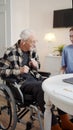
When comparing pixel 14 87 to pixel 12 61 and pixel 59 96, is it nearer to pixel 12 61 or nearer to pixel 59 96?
pixel 12 61

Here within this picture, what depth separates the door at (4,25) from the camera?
143 inches

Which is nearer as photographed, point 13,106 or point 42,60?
point 13,106

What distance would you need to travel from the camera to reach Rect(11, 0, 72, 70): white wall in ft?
12.1

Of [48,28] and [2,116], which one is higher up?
[48,28]

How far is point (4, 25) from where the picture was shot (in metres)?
3.69

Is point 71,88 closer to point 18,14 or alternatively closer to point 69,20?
point 69,20

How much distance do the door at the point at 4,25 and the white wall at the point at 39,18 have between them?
0.07 meters

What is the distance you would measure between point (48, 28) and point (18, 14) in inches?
24.7

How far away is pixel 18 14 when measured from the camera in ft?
12.3

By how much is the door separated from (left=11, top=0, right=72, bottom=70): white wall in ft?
0.23

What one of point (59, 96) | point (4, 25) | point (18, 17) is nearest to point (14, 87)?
point (59, 96)

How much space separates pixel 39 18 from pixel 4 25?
746 millimetres

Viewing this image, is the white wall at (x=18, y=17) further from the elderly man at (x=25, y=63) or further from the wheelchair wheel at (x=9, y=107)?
the wheelchair wheel at (x=9, y=107)

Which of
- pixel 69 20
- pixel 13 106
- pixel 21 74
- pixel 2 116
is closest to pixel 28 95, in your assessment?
pixel 13 106
